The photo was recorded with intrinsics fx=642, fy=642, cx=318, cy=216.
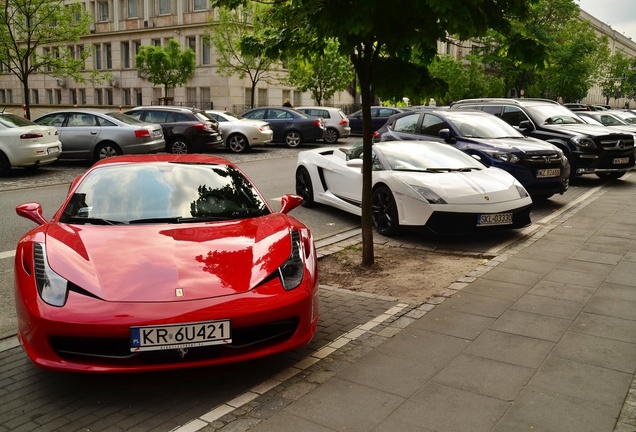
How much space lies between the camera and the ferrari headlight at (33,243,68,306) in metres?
3.95

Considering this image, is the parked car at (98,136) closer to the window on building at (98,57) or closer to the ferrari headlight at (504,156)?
the ferrari headlight at (504,156)

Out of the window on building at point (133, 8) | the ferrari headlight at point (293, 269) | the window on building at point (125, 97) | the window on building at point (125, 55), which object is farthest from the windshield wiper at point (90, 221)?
the window on building at point (133, 8)

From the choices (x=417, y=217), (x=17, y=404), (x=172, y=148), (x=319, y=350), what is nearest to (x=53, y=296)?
(x=17, y=404)

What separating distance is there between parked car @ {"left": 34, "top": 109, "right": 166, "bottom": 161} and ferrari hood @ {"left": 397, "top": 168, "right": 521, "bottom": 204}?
34.4 ft

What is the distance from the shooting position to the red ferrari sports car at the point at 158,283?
384 cm

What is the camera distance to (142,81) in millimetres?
54312

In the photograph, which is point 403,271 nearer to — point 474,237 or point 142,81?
point 474,237

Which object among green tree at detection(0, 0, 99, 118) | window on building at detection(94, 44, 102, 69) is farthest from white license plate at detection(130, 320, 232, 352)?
window on building at detection(94, 44, 102, 69)

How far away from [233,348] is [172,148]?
57.5 feet

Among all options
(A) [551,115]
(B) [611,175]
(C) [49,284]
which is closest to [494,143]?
(A) [551,115]

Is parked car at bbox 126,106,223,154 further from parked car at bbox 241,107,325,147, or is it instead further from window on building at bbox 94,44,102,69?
window on building at bbox 94,44,102,69

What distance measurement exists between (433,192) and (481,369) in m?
4.23

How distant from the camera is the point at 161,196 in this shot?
529 cm

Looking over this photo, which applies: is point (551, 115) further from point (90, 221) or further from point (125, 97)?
point (125, 97)
